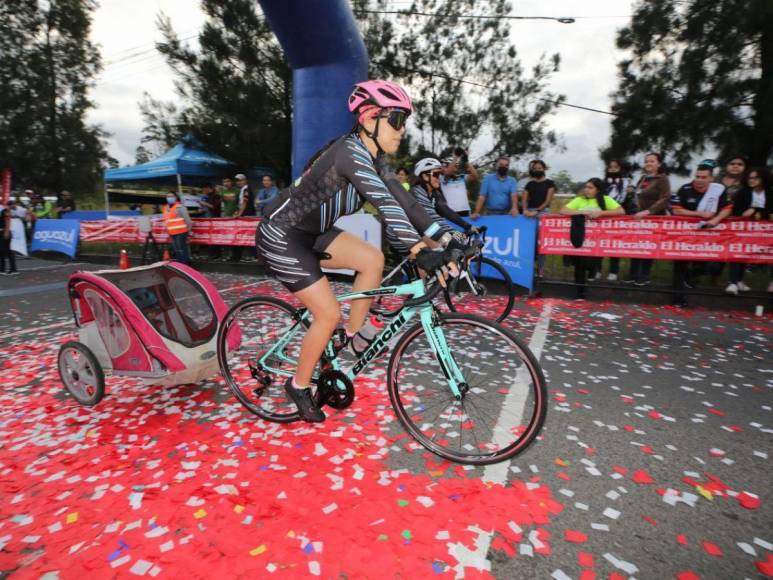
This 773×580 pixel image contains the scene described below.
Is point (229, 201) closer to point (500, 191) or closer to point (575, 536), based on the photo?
point (500, 191)

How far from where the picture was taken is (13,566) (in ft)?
6.91

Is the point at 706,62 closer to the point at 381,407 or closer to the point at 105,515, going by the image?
the point at 381,407

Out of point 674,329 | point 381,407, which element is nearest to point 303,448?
point 381,407

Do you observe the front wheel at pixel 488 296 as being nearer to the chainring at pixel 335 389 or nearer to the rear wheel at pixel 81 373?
the chainring at pixel 335 389

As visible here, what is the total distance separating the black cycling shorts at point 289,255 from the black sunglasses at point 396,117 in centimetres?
89

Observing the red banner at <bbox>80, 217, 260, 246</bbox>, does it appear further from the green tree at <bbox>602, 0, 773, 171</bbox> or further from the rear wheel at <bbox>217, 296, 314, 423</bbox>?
the green tree at <bbox>602, 0, 773, 171</bbox>

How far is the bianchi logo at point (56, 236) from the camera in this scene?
535 inches

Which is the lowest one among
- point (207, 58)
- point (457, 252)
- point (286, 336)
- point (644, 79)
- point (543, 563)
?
point (543, 563)

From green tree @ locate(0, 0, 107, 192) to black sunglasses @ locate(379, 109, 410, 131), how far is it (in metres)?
32.3

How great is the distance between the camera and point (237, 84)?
15.6m

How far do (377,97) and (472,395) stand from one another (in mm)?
2521

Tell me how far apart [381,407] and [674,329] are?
15.1 feet

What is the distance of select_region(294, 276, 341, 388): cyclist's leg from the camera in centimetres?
→ 291

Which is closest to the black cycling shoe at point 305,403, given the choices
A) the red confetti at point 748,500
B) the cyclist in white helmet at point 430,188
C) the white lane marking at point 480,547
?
the white lane marking at point 480,547
